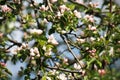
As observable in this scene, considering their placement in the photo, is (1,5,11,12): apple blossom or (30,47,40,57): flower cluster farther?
(1,5,11,12): apple blossom

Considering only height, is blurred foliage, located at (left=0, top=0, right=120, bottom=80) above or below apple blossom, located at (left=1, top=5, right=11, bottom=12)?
below

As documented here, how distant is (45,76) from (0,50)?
1.25m

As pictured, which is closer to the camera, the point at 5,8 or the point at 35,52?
the point at 35,52

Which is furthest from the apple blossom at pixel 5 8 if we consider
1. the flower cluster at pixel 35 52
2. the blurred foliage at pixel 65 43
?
the flower cluster at pixel 35 52

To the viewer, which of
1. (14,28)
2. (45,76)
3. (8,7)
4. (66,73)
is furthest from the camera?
(14,28)

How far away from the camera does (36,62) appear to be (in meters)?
5.41

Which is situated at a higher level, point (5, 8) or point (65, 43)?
point (5, 8)

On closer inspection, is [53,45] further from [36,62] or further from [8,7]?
[8,7]

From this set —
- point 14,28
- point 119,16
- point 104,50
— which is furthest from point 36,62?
point 14,28

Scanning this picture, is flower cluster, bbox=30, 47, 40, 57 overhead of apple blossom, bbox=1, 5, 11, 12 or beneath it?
beneath

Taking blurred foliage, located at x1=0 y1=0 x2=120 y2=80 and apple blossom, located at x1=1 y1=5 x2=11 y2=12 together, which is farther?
apple blossom, located at x1=1 y1=5 x2=11 y2=12

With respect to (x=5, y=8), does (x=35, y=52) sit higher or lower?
lower

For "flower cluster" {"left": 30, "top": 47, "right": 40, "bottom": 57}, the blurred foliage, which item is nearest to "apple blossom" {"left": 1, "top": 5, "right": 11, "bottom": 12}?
the blurred foliage

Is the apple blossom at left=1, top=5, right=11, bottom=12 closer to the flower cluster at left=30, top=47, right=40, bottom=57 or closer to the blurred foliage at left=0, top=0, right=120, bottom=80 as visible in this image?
the blurred foliage at left=0, top=0, right=120, bottom=80
